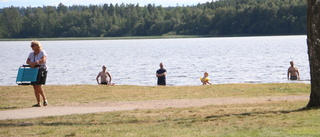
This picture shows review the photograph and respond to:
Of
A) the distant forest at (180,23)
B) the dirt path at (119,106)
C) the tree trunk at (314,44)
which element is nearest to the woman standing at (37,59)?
the dirt path at (119,106)

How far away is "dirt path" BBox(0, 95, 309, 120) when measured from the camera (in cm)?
→ 1368

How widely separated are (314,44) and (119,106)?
187 inches

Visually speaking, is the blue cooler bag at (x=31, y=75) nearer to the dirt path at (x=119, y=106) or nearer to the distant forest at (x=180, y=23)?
the dirt path at (x=119, y=106)

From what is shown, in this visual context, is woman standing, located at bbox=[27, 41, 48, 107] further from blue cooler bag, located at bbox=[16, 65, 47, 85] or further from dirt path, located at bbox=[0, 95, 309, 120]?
dirt path, located at bbox=[0, 95, 309, 120]

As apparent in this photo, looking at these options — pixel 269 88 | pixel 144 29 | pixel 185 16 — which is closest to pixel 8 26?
pixel 144 29

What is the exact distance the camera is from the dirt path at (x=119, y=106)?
1368 centimetres

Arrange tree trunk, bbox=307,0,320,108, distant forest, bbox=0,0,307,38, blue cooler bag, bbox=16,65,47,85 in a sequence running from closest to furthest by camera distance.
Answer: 1. tree trunk, bbox=307,0,320,108
2. blue cooler bag, bbox=16,65,47,85
3. distant forest, bbox=0,0,307,38

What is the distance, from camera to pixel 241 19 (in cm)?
16362

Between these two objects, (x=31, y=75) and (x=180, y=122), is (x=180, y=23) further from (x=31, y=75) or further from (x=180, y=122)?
(x=180, y=122)

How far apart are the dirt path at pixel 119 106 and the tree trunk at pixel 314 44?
2657 mm

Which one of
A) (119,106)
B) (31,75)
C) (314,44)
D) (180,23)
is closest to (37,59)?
(31,75)

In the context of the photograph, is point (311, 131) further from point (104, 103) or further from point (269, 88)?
point (269, 88)

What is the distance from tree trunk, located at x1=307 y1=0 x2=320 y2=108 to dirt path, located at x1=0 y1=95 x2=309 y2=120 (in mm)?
2657

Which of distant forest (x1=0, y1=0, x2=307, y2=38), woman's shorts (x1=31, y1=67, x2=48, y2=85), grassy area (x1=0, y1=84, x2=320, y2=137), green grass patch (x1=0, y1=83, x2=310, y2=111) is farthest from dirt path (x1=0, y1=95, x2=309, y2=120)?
distant forest (x1=0, y1=0, x2=307, y2=38)
